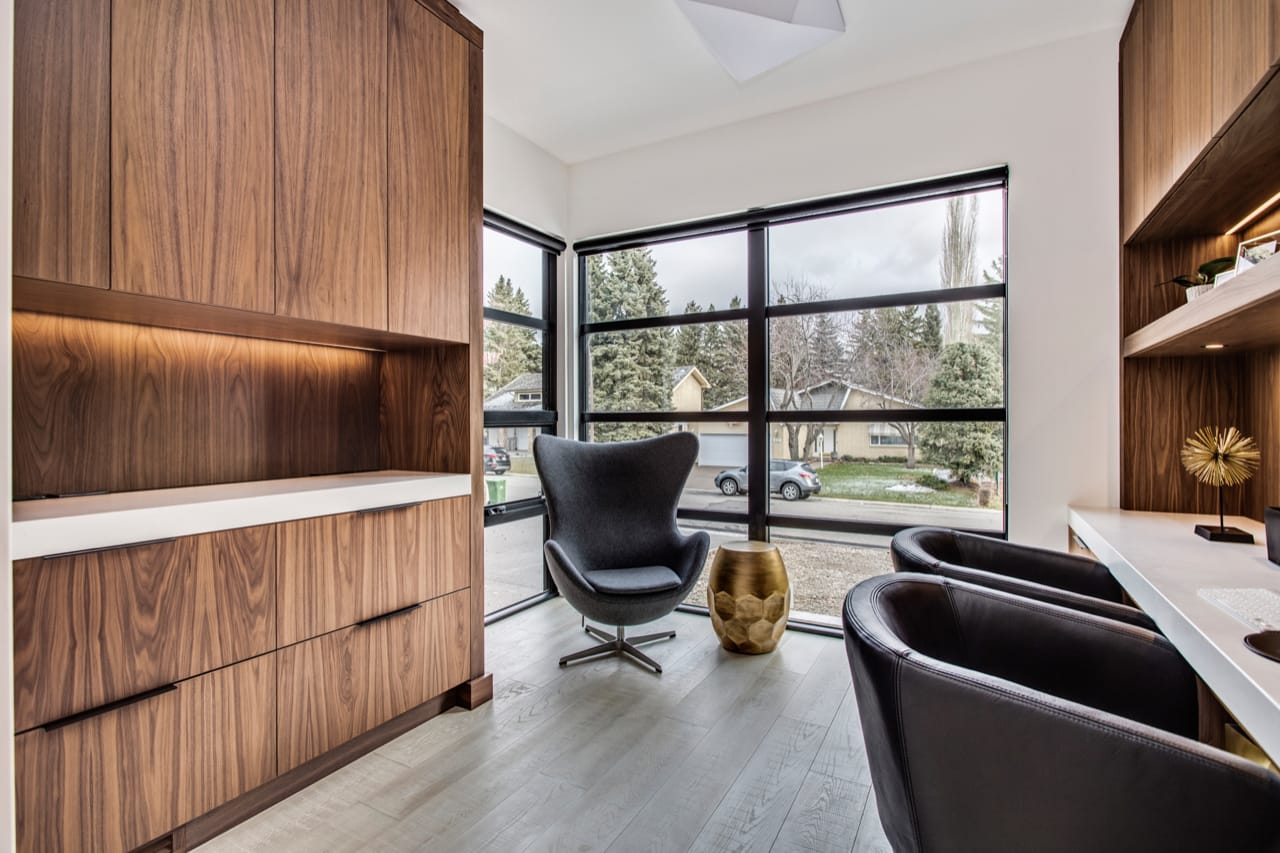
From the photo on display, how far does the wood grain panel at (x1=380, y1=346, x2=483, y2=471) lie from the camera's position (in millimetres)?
2615

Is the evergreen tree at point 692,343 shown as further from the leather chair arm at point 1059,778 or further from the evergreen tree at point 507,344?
the leather chair arm at point 1059,778

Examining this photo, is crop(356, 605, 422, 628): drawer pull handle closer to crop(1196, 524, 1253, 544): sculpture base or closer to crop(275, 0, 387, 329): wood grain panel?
crop(275, 0, 387, 329): wood grain panel

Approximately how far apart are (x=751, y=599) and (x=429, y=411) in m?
1.85

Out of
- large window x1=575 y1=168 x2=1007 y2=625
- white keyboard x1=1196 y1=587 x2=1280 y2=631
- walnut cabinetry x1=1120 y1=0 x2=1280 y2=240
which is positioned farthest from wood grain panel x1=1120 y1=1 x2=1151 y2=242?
white keyboard x1=1196 y1=587 x2=1280 y2=631

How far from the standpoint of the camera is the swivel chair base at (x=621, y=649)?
2.99 m

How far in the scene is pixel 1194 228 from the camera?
2520 mm

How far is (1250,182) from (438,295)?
2.95m

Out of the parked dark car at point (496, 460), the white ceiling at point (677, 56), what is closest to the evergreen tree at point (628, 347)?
the parked dark car at point (496, 460)

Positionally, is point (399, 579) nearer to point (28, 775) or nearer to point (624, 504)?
point (28, 775)

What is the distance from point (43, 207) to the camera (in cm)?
143

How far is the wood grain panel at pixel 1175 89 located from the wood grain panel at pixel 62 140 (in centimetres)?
305

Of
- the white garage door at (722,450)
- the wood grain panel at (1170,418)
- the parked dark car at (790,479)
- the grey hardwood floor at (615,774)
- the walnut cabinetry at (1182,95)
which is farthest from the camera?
the white garage door at (722,450)

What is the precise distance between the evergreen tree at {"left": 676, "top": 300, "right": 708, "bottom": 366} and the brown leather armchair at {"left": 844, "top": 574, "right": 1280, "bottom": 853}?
2.60m

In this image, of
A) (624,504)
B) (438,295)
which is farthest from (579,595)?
(438,295)
